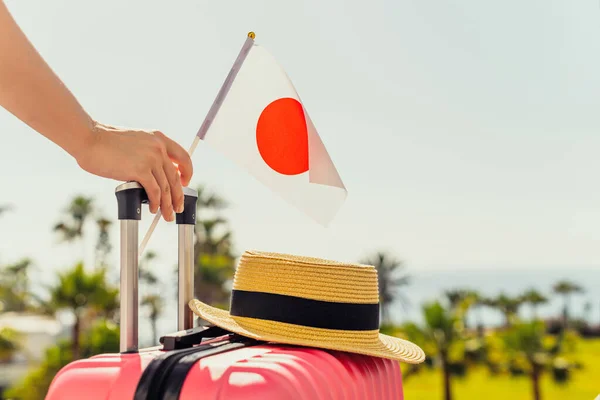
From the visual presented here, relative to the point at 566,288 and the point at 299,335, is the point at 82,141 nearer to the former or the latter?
the point at 299,335

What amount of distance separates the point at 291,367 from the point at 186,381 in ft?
0.42

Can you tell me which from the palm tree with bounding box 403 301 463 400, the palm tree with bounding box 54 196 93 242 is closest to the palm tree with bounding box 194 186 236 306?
the palm tree with bounding box 54 196 93 242

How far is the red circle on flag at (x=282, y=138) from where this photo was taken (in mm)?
1335

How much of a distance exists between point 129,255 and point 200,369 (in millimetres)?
225

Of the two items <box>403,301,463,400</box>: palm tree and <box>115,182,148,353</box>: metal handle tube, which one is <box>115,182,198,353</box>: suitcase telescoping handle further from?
<box>403,301,463,400</box>: palm tree

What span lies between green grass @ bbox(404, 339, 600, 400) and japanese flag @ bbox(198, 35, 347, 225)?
25.3 m

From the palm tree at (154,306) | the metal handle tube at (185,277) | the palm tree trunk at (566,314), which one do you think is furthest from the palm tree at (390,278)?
the metal handle tube at (185,277)

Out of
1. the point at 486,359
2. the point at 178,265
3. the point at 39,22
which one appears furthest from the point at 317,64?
the point at 178,265

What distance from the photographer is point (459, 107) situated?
4525 centimetres

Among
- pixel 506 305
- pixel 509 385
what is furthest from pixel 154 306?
pixel 506 305

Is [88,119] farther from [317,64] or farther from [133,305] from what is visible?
[317,64]

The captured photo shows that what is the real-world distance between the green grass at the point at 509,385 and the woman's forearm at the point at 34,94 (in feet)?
84.4

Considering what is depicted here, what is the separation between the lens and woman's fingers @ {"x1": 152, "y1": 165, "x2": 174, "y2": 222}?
39.0 inches

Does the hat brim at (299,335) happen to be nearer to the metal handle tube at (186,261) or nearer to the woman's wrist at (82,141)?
the metal handle tube at (186,261)
